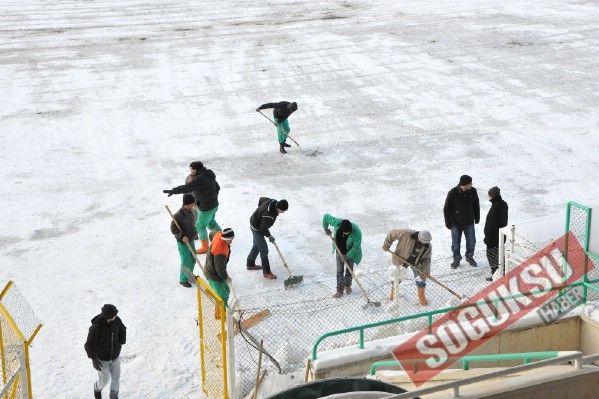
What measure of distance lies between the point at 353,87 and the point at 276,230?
879 cm

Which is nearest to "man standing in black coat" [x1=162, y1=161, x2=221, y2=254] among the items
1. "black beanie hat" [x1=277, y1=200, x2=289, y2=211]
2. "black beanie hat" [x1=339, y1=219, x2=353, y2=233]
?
"black beanie hat" [x1=277, y1=200, x2=289, y2=211]

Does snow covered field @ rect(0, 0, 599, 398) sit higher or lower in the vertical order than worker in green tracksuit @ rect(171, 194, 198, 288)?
lower

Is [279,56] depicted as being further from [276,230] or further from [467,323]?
[467,323]

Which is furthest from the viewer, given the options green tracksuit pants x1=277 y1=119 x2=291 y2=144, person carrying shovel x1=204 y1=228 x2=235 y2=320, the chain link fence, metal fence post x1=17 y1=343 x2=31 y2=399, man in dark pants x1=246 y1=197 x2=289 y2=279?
green tracksuit pants x1=277 y1=119 x2=291 y2=144

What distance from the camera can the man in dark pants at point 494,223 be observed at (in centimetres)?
1207

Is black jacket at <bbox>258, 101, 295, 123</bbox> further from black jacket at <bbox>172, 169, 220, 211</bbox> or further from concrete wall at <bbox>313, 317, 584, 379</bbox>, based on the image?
concrete wall at <bbox>313, 317, 584, 379</bbox>

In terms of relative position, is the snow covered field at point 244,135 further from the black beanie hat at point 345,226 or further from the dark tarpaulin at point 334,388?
the dark tarpaulin at point 334,388

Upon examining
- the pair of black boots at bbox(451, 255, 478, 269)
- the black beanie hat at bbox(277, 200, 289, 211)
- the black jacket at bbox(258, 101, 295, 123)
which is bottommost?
the pair of black boots at bbox(451, 255, 478, 269)

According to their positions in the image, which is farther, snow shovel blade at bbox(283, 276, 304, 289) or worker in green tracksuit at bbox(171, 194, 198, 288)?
snow shovel blade at bbox(283, 276, 304, 289)

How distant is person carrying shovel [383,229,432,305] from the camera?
11.2 m

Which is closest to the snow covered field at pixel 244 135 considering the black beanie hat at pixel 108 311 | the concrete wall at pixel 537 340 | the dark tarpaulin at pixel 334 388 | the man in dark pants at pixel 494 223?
the man in dark pants at pixel 494 223

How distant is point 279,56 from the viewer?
24781mm

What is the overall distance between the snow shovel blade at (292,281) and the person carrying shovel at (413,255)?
A: 1473 mm

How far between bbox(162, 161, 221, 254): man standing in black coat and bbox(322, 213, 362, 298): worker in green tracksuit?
2038mm
